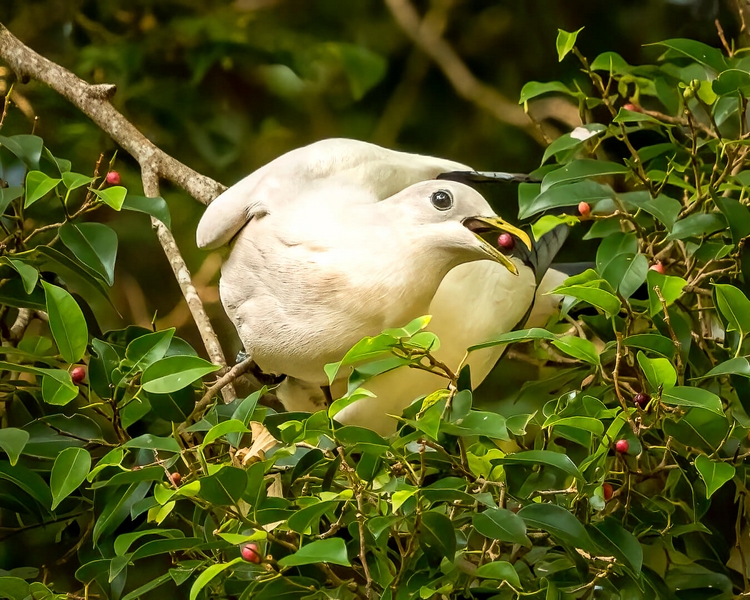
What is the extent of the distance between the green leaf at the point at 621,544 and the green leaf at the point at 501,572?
0.21 ft

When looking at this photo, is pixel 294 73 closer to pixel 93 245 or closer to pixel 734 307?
pixel 93 245

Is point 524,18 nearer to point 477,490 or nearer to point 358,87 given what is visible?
point 358,87

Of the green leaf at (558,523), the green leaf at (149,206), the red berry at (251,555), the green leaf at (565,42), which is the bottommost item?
the green leaf at (558,523)

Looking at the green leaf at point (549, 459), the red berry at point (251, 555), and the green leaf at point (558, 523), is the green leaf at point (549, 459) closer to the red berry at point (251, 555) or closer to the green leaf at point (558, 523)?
the green leaf at point (558, 523)

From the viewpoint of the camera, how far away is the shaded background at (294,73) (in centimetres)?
133

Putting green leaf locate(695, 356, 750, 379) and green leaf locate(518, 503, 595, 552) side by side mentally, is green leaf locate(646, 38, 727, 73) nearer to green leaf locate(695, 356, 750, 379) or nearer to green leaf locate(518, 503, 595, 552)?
green leaf locate(695, 356, 750, 379)

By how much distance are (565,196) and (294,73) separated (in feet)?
2.56

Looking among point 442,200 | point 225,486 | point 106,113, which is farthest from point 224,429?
point 106,113

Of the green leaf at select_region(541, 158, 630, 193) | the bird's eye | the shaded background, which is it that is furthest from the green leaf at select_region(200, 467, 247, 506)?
the shaded background

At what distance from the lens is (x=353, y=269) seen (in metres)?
0.63

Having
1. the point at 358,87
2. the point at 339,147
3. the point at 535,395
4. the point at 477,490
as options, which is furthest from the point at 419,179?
the point at 358,87

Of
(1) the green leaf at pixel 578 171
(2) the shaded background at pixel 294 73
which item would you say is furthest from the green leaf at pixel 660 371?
(2) the shaded background at pixel 294 73

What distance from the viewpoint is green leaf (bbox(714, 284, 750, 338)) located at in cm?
56

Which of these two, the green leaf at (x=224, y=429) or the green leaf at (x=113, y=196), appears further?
the green leaf at (x=113, y=196)
